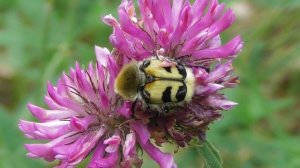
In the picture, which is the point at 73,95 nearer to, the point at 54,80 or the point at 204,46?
the point at 204,46

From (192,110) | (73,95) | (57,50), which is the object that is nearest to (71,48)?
(57,50)

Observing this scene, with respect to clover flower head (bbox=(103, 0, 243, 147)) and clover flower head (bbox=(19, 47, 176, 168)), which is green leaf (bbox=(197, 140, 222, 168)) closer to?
clover flower head (bbox=(103, 0, 243, 147))

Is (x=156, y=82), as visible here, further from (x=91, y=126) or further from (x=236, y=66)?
(x=236, y=66)

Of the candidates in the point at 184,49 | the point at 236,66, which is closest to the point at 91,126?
the point at 184,49

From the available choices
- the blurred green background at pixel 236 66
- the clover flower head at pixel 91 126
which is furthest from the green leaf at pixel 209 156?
the blurred green background at pixel 236 66

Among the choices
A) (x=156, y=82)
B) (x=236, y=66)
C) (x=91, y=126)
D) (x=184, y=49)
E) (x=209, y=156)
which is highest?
(x=236, y=66)

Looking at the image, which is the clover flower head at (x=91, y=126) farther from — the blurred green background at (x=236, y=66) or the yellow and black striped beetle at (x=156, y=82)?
the blurred green background at (x=236, y=66)
